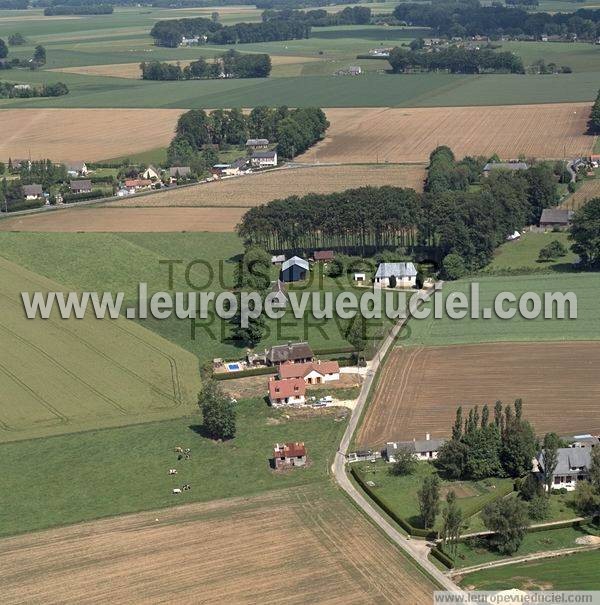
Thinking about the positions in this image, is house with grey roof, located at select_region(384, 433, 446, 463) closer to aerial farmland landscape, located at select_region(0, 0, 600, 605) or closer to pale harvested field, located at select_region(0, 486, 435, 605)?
aerial farmland landscape, located at select_region(0, 0, 600, 605)

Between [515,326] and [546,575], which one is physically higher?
[515,326]

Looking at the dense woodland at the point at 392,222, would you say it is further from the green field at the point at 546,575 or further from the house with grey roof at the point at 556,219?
the green field at the point at 546,575

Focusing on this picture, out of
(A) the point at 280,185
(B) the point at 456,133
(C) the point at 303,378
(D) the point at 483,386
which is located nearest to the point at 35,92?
(B) the point at 456,133

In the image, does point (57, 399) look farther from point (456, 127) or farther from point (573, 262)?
point (456, 127)

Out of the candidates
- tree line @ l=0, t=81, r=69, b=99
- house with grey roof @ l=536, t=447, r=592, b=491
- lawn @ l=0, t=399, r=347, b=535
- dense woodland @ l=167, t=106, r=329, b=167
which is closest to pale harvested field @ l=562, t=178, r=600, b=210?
dense woodland @ l=167, t=106, r=329, b=167

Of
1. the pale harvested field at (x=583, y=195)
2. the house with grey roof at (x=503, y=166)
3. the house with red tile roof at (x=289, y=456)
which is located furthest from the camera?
the house with grey roof at (x=503, y=166)

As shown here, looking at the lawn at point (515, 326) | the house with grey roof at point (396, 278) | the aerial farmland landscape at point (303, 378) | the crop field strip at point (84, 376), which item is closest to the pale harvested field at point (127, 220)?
the aerial farmland landscape at point (303, 378)

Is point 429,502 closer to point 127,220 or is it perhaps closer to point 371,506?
point 371,506

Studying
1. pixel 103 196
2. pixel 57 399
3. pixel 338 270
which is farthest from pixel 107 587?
pixel 103 196
